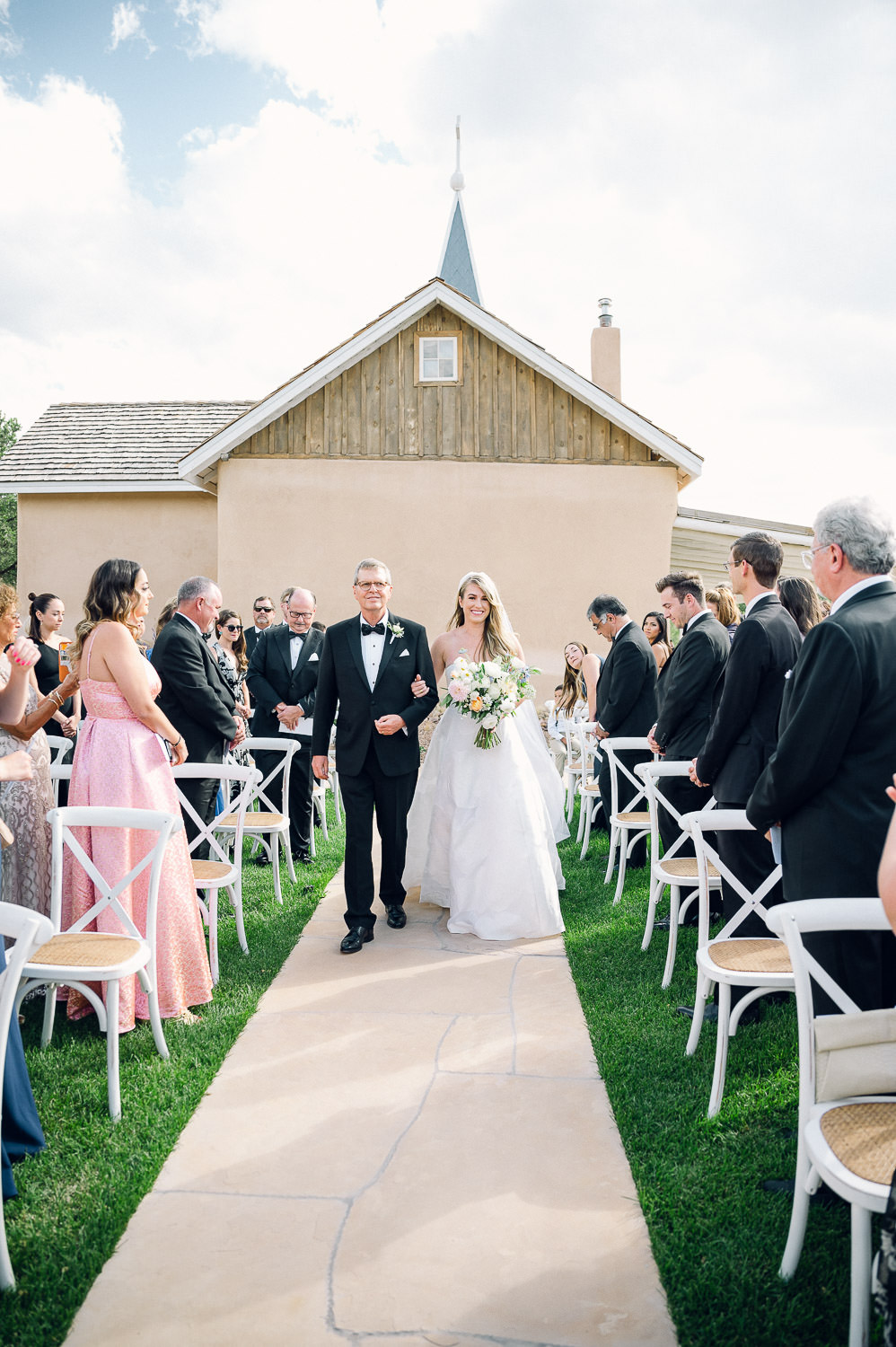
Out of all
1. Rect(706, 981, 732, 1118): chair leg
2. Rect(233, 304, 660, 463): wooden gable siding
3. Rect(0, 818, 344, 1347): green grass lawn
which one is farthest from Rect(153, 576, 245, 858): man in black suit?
Rect(233, 304, 660, 463): wooden gable siding

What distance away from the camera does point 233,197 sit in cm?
967

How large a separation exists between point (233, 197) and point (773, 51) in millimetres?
6006

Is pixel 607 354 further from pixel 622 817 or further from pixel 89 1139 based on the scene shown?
pixel 89 1139

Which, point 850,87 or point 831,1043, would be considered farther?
point 850,87

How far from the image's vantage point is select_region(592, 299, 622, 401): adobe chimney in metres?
17.0

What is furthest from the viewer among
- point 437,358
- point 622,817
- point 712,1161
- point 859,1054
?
point 437,358

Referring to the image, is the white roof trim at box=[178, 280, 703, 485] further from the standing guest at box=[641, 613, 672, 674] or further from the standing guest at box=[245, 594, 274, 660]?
the standing guest at box=[641, 613, 672, 674]

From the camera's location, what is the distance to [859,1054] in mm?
2316

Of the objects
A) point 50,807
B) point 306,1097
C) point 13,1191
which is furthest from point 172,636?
point 13,1191

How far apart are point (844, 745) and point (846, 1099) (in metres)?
1.06

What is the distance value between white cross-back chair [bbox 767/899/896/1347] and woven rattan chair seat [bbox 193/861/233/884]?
327 centimetres

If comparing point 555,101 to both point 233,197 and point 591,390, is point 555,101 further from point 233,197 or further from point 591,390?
point 591,390

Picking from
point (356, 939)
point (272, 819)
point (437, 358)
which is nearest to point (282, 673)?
point (272, 819)

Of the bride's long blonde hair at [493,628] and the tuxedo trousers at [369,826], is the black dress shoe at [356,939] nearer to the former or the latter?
the tuxedo trousers at [369,826]
